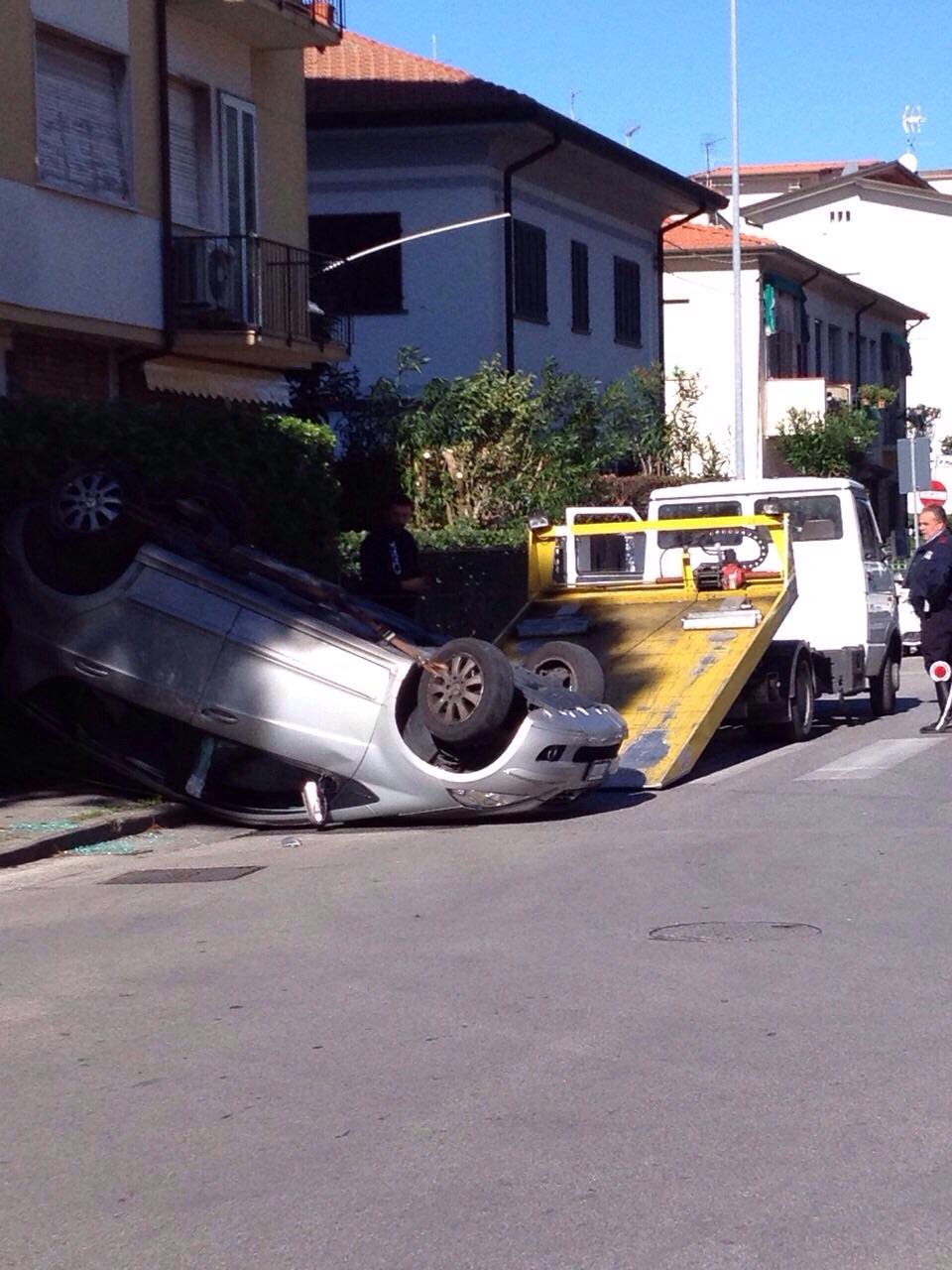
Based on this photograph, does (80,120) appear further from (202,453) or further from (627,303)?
(627,303)

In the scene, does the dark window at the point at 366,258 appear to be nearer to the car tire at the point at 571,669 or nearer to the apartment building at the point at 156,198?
the apartment building at the point at 156,198

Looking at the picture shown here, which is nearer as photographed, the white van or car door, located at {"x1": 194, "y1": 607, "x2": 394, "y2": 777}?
car door, located at {"x1": 194, "y1": 607, "x2": 394, "y2": 777}

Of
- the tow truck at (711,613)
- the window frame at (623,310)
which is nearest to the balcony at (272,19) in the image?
the tow truck at (711,613)

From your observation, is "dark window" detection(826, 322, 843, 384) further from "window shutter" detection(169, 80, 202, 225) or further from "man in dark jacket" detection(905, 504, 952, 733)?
"man in dark jacket" detection(905, 504, 952, 733)

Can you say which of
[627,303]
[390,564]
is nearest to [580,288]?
[627,303]

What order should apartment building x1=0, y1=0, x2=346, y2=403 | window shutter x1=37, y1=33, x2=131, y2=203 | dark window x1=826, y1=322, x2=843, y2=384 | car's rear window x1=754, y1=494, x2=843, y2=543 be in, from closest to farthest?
apartment building x1=0, y1=0, x2=346, y2=403 → window shutter x1=37, y1=33, x2=131, y2=203 → car's rear window x1=754, y1=494, x2=843, y2=543 → dark window x1=826, y1=322, x2=843, y2=384

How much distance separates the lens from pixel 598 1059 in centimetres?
638

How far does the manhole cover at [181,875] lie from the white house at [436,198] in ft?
59.6

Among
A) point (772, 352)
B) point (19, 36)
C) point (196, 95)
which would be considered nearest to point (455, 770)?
point (19, 36)

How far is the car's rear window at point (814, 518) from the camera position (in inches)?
714

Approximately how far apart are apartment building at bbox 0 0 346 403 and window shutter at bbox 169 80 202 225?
21mm

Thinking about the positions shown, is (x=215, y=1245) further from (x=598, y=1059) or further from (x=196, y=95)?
(x=196, y=95)

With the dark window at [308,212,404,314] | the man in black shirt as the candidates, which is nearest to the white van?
the man in black shirt

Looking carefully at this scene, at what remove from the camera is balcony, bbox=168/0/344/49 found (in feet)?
66.3
